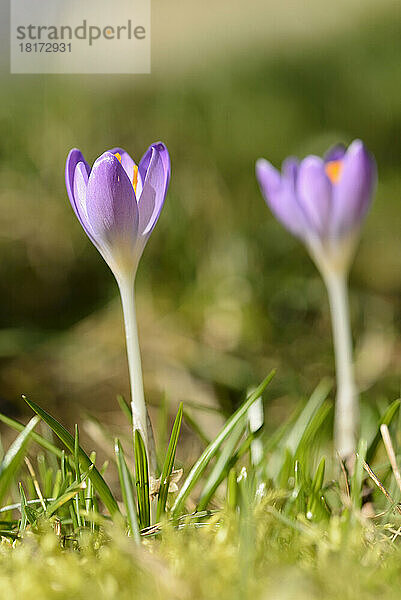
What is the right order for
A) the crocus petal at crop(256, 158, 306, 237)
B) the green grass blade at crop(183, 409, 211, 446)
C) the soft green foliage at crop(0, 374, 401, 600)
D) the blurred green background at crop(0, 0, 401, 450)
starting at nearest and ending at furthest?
the soft green foliage at crop(0, 374, 401, 600), the green grass blade at crop(183, 409, 211, 446), the crocus petal at crop(256, 158, 306, 237), the blurred green background at crop(0, 0, 401, 450)

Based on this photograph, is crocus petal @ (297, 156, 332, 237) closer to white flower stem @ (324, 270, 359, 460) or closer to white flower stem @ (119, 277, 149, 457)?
white flower stem @ (324, 270, 359, 460)

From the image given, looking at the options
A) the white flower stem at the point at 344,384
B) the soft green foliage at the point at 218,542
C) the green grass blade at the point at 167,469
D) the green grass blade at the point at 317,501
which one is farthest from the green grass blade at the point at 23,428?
the white flower stem at the point at 344,384

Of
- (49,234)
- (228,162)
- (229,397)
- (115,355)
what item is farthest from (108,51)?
(229,397)

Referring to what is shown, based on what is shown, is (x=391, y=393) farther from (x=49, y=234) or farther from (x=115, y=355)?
(x=49, y=234)

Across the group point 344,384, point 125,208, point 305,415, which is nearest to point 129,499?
point 125,208

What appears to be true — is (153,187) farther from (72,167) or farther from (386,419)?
(386,419)

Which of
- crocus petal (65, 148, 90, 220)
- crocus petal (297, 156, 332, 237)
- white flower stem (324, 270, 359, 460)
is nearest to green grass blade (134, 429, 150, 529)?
crocus petal (65, 148, 90, 220)
